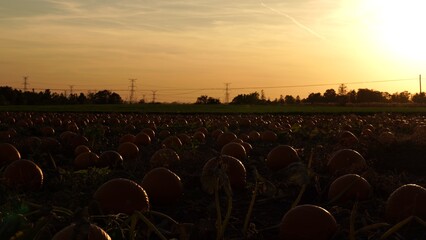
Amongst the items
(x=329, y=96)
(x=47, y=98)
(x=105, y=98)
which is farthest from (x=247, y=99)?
(x=47, y=98)

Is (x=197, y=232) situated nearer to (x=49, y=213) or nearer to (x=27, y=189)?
(x=49, y=213)

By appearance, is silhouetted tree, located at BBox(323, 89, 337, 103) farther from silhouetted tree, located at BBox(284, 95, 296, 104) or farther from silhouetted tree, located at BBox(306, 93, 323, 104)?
silhouetted tree, located at BBox(284, 95, 296, 104)

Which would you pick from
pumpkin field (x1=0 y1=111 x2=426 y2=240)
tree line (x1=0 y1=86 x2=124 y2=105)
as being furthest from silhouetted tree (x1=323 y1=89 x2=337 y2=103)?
pumpkin field (x1=0 y1=111 x2=426 y2=240)

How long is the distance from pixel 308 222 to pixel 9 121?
52.3 ft

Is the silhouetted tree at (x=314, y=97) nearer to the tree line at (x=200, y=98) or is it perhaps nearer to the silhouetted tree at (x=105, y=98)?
the tree line at (x=200, y=98)

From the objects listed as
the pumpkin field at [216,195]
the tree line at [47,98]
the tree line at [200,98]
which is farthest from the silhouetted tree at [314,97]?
the pumpkin field at [216,195]

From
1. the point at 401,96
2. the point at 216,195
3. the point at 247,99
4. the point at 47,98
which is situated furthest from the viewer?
the point at 401,96

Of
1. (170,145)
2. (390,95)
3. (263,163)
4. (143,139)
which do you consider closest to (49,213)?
(263,163)

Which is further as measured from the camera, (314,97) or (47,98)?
(314,97)

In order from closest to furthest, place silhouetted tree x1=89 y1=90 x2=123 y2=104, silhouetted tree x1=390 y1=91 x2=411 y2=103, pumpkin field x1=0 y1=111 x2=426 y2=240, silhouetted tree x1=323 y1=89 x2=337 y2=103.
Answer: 1. pumpkin field x1=0 y1=111 x2=426 y2=240
2. silhouetted tree x1=89 y1=90 x2=123 y2=104
3. silhouetted tree x1=323 y1=89 x2=337 y2=103
4. silhouetted tree x1=390 y1=91 x2=411 y2=103

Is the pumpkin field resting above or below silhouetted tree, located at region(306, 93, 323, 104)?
below

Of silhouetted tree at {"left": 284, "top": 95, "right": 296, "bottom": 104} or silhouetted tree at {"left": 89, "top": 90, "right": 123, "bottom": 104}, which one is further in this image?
silhouetted tree at {"left": 284, "top": 95, "right": 296, "bottom": 104}

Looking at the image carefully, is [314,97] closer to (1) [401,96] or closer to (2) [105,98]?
(1) [401,96]

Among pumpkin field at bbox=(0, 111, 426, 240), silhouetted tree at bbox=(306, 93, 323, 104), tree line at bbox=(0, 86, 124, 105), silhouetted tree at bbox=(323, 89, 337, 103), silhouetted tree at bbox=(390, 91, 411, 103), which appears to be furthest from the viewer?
silhouetted tree at bbox=(390, 91, 411, 103)
